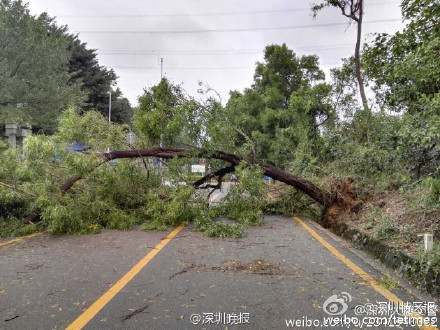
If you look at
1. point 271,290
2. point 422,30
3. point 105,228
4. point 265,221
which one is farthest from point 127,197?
point 422,30

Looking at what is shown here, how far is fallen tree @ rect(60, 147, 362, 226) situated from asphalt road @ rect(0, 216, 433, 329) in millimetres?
2572

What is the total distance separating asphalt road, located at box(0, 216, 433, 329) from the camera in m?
3.61

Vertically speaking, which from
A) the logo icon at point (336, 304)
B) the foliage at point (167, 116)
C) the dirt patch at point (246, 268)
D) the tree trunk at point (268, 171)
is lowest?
the dirt patch at point (246, 268)

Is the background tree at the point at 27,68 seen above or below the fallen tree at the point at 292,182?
above

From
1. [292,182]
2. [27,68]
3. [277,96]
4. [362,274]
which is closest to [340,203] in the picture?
[292,182]

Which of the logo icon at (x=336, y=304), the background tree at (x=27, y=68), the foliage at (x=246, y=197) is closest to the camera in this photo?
the logo icon at (x=336, y=304)

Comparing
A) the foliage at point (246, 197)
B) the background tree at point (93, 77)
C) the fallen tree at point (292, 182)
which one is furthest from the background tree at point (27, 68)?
the foliage at point (246, 197)

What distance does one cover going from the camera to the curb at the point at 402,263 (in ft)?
14.3

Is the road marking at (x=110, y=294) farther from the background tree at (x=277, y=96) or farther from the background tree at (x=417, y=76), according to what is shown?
the background tree at (x=277, y=96)

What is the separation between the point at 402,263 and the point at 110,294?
392 cm
